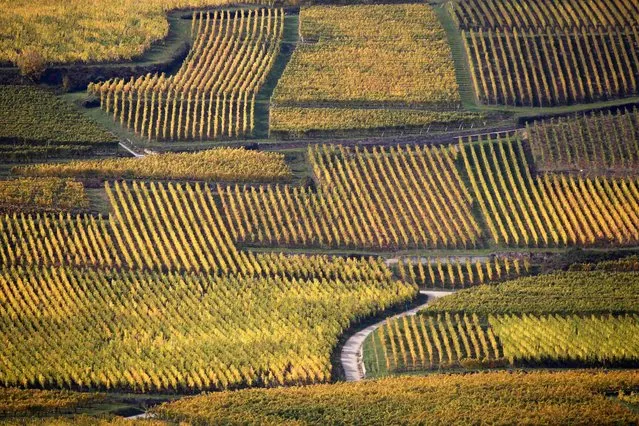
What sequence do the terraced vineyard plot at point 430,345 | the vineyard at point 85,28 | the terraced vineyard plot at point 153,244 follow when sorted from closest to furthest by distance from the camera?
1. the terraced vineyard plot at point 430,345
2. the terraced vineyard plot at point 153,244
3. the vineyard at point 85,28

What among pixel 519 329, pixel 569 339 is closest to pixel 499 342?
pixel 519 329

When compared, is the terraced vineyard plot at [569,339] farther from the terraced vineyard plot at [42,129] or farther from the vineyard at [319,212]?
the terraced vineyard plot at [42,129]

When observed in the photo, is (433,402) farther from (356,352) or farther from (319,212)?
(319,212)

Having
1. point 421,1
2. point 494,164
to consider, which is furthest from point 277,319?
point 421,1

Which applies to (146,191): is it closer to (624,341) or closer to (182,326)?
(182,326)

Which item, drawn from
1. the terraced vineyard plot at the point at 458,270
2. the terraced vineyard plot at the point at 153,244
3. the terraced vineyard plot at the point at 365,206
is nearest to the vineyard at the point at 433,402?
the terraced vineyard plot at the point at 458,270
